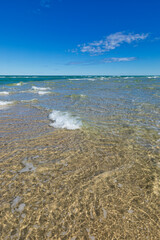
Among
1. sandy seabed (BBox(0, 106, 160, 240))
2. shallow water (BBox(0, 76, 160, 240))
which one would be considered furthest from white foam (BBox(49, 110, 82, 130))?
sandy seabed (BBox(0, 106, 160, 240))

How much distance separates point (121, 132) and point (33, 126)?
4.43m

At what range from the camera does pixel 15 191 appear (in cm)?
328

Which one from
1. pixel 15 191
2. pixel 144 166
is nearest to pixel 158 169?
pixel 144 166

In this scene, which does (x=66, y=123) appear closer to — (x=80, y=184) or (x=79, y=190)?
(x=80, y=184)

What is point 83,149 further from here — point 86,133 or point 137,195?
point 137,195

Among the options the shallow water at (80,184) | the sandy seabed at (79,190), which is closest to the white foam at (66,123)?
the shallow water at (80,184)

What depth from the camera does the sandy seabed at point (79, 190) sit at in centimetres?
249

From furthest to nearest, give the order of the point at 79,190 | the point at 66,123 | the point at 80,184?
the point at 66,123 < the point at 80,184 < the point at 79,190

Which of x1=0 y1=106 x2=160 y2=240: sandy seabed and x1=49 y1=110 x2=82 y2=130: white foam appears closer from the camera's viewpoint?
x1=0 y1=106 x2=160 y2=240: sandy seabed

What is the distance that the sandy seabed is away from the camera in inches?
98.1

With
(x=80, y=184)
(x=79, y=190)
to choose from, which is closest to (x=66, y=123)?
(x=80, y=184)

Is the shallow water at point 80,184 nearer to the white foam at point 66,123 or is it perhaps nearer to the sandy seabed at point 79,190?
the sandy seabed at point 79,190

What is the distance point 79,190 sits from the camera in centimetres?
328

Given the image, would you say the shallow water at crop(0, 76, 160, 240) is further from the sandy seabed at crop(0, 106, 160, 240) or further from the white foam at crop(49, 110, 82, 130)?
the white foam at crop(49, 110, 82, 130)
